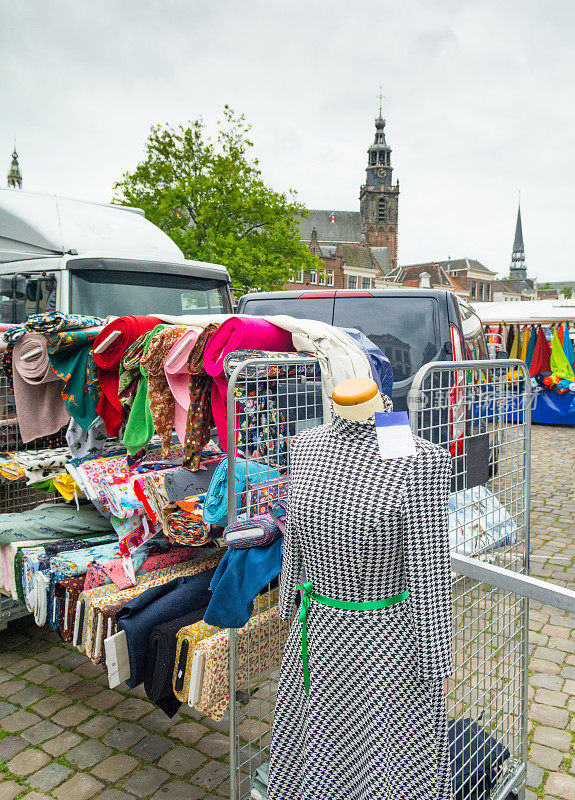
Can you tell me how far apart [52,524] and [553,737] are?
3.00 meters

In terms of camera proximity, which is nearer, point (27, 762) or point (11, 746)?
point (27, 762)

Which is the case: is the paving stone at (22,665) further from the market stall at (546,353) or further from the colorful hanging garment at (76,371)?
the market stall at (546,353)

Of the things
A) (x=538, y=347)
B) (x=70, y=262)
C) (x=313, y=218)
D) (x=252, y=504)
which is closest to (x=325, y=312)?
(x=70, y=262)

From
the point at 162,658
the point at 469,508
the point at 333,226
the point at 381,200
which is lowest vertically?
the point at 162,658

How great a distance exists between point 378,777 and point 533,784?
57.4 inches

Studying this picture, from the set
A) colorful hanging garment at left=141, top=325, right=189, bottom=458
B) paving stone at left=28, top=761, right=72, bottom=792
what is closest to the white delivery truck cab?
colorful hanging garment at left=141, top=325, right=189, bottom=458

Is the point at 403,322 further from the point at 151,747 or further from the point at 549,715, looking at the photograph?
the point at 151,747

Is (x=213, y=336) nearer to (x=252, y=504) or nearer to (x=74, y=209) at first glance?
(x=252, y=504)

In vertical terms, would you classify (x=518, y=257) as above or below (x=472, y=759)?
above

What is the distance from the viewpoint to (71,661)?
3.88m

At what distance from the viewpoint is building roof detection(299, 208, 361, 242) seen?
8088 cm

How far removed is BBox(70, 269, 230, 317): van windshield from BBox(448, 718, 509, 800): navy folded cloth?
15.2ft

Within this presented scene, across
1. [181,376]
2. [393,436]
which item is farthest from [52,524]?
[393,436]

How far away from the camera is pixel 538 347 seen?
40.1ft
